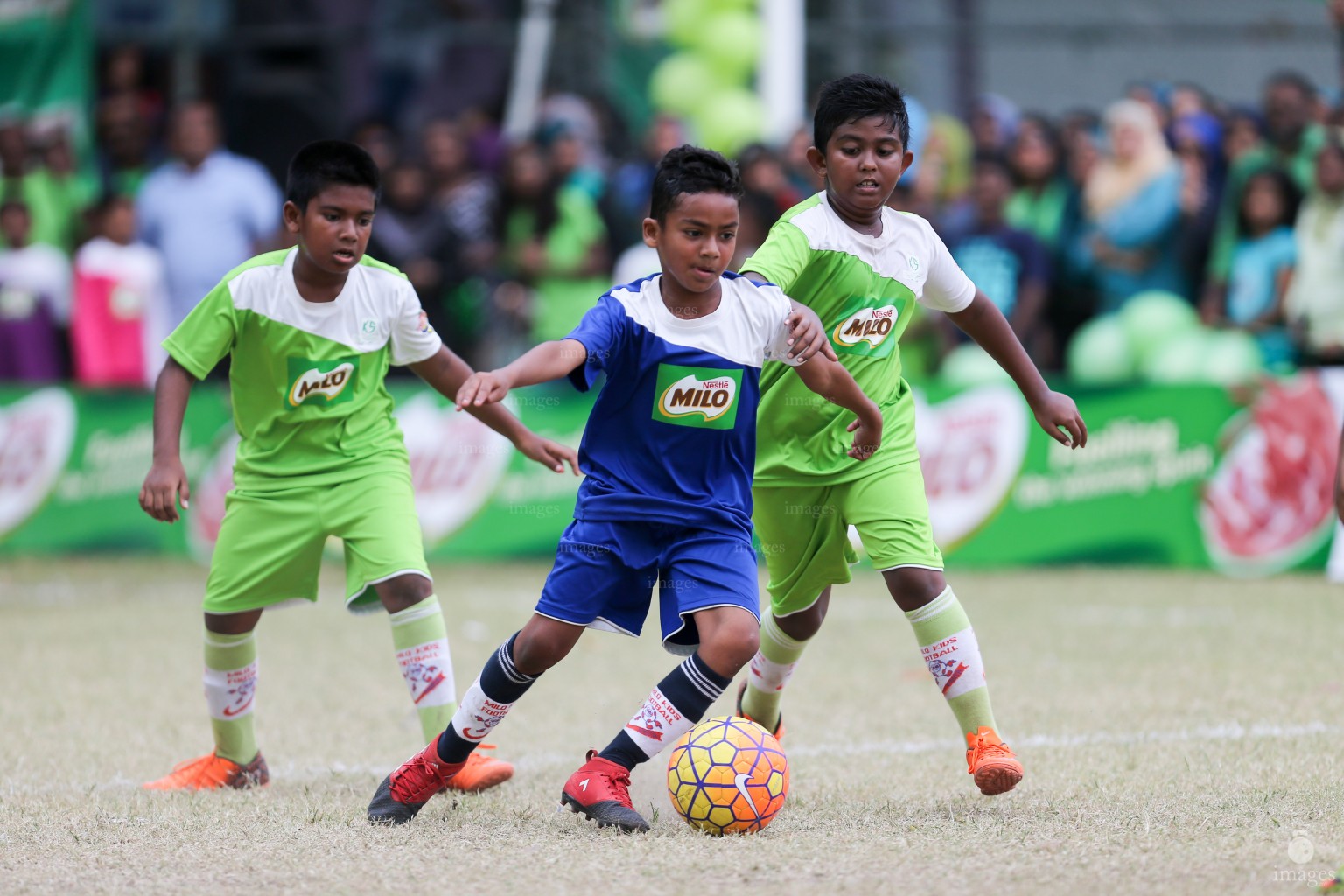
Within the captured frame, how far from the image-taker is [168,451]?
5.19 meters

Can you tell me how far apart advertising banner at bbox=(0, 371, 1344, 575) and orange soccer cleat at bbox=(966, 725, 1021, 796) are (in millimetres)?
6271

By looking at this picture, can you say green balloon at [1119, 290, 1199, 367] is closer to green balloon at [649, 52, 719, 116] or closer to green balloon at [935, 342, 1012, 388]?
green balloon at [935, 342, 1012, 388]

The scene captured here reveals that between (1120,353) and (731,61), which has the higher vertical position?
(731,61)

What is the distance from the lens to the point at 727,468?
4957 millimetres

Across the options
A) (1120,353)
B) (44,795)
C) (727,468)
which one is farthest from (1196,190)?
(44,795)

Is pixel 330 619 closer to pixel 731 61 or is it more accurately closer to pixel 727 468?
pixel 727 468

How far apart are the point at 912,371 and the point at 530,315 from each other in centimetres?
273

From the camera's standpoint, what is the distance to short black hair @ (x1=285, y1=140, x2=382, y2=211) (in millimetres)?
5324

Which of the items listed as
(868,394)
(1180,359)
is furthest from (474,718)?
(1180,359)

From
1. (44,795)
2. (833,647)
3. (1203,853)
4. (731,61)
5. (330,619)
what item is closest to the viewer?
→ (1203,853)

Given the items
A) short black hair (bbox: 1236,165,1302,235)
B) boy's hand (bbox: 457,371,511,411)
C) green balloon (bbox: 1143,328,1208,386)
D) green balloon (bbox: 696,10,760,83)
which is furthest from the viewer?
green balloon (bbox: 696,10,760,83)

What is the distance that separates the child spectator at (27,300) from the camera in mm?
13133

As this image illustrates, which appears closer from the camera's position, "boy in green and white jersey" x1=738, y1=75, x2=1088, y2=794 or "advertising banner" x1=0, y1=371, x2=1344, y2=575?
"boy in green and white jersey" x1=738, y1=75, x2=1088, y2=794

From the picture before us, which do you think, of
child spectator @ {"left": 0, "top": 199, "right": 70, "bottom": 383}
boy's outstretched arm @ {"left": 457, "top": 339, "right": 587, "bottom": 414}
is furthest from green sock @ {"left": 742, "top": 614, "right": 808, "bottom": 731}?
child spectator @ {"left": 0, "top": 199, "right": 70, "bottom": 383}
